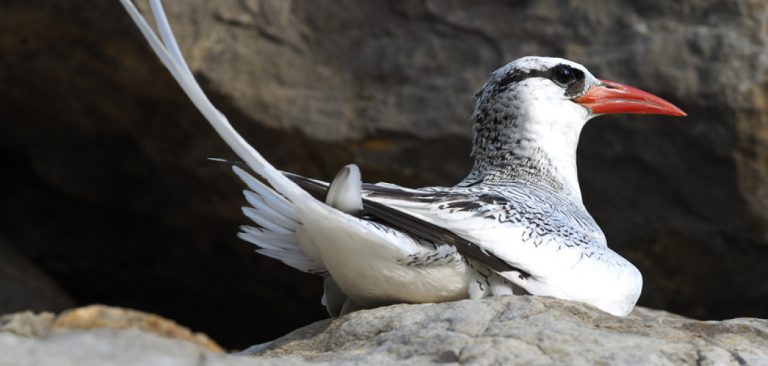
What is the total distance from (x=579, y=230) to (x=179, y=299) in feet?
21.2

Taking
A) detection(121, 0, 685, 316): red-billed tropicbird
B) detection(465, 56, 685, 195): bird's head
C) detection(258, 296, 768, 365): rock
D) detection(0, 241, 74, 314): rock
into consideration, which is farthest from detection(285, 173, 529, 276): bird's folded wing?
detection(0, 241, 74, 314): rock

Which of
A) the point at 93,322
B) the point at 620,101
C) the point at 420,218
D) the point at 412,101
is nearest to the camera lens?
the point at 420,218

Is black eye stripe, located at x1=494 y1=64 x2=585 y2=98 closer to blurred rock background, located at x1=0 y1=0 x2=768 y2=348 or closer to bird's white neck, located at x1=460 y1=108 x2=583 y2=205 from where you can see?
bird's white neck, located at x1=460 y1=108 x2=583 y2=205

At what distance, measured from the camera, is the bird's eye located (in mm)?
6902

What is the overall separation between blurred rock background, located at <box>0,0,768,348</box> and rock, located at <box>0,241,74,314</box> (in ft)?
0.06

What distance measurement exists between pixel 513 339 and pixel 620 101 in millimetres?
2703

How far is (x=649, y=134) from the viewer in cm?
942

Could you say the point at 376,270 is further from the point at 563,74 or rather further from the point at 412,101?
the point at 412,101

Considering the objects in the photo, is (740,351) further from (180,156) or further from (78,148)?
(78,148)

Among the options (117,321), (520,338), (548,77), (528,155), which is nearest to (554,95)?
(548,77)

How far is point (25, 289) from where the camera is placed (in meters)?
10.6

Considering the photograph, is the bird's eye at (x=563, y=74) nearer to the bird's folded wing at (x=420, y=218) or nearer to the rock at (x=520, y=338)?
the bird's folded wing at (x=420, y=218)

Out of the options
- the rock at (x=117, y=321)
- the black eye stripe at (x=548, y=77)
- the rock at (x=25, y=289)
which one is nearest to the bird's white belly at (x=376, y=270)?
the black eye stripe at (x=548, y=77)

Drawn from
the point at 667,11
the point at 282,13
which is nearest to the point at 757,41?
the point at 667,11
